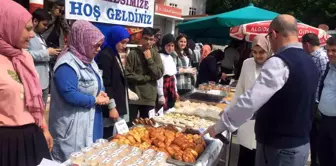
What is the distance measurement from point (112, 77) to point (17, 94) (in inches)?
46.5

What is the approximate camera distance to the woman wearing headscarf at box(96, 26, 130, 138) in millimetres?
2863

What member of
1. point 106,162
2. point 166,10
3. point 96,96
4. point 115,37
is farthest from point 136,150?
point 166,10

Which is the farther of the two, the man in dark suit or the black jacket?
the man in dark suit

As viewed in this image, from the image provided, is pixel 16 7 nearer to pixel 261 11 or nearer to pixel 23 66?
pixel 23 66

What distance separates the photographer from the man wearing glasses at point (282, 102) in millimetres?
1844

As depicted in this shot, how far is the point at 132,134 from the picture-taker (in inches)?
95.2

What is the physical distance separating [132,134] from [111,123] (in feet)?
1.94

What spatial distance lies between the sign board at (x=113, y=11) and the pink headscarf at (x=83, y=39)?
3.59ft

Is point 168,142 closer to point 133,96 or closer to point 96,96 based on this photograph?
point 96,96

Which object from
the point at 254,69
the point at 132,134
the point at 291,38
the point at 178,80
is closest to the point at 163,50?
the point at 178,80

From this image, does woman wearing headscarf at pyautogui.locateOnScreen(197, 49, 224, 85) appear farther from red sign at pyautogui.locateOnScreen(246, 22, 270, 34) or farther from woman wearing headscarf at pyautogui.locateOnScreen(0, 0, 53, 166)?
woman wearing headscarf at pyautogui.locateOnScreen(0, 0, 53, 166)

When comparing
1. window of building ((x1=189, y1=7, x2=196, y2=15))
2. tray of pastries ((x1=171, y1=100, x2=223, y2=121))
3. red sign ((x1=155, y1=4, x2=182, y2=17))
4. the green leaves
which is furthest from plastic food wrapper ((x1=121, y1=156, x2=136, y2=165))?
window of building ((x1=189, y1=7, x2=196, y2=15))

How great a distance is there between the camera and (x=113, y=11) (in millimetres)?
3914

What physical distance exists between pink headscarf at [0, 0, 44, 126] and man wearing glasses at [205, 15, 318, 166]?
1.19 meters
